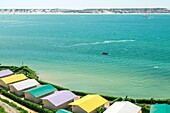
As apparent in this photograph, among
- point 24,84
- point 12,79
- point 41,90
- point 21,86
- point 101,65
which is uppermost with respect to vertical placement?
point 101,65

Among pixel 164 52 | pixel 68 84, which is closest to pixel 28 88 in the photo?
pixel 68 84

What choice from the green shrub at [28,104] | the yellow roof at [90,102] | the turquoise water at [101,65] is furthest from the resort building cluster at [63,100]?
the turquoise water at [101,65]

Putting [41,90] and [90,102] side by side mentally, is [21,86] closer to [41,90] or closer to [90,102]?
[41,90]

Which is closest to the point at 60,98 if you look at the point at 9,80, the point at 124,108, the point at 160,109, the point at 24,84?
the point at 24,84

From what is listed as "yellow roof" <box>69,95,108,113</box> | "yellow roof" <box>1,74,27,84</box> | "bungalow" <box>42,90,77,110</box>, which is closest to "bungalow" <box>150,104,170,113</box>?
"yellow roof" <box>69,95,108,113</box>

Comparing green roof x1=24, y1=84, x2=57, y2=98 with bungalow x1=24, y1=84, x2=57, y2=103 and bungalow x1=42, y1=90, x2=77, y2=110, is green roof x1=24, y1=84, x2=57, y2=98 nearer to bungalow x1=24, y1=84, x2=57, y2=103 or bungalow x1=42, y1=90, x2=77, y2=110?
bungalow x1=24, y1=84, x2=57, y2=103

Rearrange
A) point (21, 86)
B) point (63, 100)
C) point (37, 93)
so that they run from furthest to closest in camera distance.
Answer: point (21, 86) → point (37, 93) → point (63, 100)
